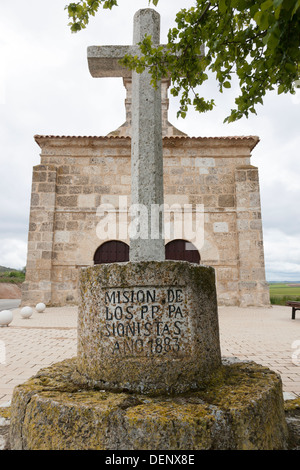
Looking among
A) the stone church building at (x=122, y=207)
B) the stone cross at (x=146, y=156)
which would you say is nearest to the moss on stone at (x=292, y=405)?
the stone cross at (x=146, y=156)

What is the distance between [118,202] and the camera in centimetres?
1094

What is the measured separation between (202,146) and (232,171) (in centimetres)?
141

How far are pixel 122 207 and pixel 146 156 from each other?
8.37m

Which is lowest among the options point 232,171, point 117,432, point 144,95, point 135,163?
point 117,432

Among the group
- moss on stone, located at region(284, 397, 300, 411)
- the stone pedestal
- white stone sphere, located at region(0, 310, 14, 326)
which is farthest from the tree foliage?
white stone sphere, located at region(0, 310, 14, 326)

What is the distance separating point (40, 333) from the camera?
608 cm

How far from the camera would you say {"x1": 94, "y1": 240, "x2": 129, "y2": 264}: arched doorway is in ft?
35.4

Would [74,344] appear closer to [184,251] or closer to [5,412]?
[5,412]

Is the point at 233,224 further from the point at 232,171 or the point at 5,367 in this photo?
the point at 5,367

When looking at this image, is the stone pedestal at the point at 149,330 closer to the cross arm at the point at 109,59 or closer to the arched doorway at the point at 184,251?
the cross arm at the point at 109,59

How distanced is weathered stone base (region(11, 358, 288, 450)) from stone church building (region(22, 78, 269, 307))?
350 inches

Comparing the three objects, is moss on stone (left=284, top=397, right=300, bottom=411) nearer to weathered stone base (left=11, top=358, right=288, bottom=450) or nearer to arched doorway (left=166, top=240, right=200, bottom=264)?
weathered stone base (left=11, top=358, right=288, bottom=450)

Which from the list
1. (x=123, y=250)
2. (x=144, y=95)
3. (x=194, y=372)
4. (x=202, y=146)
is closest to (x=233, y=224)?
(x=202, y=146)

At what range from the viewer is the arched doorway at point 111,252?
10.8 meters
